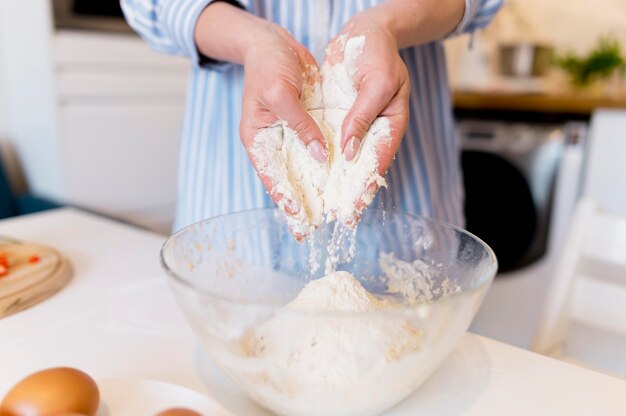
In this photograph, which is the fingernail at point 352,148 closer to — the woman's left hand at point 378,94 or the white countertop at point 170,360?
the woman's left hand at point 378,94

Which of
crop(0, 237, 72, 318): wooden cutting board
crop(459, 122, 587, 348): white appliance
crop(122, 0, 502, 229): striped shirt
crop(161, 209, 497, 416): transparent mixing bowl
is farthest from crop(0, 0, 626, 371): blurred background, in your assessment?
crop(161, 209, 497, 416): transparent mixing bowl

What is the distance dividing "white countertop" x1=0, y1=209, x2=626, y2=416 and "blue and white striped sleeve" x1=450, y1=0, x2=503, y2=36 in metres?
0.43

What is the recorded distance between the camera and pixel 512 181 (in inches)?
74.8

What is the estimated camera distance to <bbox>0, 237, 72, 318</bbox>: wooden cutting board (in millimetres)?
626

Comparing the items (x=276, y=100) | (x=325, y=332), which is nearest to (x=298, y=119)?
(x=276, y=100)

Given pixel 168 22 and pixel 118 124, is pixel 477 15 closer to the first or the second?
pixel 168 22

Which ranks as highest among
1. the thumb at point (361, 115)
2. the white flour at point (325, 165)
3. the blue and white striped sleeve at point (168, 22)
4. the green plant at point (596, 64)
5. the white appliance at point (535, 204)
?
the blue and white striped sleeve at point (168, 22)

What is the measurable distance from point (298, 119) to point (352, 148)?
0.06 metres

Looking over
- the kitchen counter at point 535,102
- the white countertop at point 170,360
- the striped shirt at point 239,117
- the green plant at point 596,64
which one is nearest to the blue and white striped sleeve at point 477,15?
the striped shirt at point 239,117

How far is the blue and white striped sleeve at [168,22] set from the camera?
0.68 m

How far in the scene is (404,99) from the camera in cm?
55

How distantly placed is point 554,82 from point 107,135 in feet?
6.24

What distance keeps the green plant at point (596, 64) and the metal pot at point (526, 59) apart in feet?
0.30

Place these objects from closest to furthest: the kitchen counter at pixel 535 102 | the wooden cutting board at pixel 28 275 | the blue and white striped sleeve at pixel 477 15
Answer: the wooden cutting board at pixel 28 275 → the blue and white striped sleeve at pixel 477 15 → the kitchen counter at pixel 535 102
